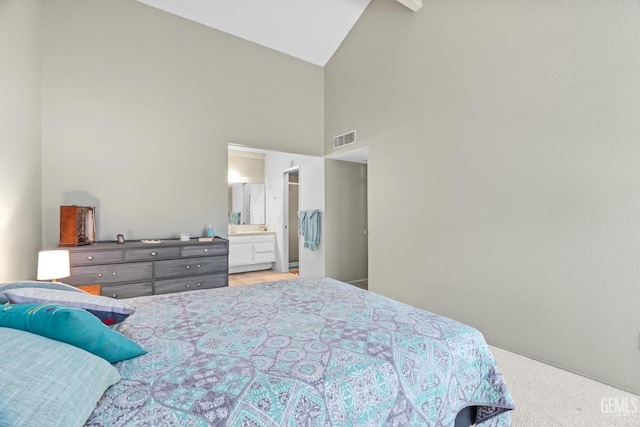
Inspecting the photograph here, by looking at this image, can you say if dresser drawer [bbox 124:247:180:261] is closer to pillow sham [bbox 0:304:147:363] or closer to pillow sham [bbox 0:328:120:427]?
pillow sham [bbox 0:304:147:363]

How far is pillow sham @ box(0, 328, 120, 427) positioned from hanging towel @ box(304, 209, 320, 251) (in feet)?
12.7

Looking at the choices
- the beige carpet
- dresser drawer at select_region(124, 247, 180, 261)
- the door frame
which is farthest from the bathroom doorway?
the beige carpet

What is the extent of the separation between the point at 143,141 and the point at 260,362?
3221 mm

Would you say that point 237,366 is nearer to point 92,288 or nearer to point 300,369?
point 300,369

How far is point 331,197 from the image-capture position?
473 centimetres

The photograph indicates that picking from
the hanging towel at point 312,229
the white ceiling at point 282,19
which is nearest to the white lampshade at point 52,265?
the white ceiling at point 282,19

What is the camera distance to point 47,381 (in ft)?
2.39

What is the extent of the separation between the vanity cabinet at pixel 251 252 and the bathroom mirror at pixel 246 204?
0.55 m

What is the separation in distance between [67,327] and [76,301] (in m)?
0.43

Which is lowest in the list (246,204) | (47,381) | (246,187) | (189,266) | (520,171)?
(189,266)

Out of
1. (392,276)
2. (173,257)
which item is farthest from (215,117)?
(392,276)

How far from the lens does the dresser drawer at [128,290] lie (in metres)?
2.78

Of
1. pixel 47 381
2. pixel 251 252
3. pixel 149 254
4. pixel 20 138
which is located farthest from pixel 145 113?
pixel 47 381

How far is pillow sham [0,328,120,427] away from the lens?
639 millimetres
